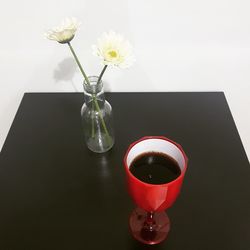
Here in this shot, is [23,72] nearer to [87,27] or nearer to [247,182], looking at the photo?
[87,27]

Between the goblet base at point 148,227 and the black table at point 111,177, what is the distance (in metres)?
0.01

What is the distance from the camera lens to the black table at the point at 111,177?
26.5 inches

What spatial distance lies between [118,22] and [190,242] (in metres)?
0.62

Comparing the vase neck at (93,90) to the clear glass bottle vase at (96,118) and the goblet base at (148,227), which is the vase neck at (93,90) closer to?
the clear glass bottle vase at (96,118)

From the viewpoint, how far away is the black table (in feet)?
2.21

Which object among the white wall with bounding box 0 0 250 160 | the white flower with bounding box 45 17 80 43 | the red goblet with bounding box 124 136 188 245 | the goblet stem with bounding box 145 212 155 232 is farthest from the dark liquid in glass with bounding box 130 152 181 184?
the white wall with bounding box 0 0 250 160

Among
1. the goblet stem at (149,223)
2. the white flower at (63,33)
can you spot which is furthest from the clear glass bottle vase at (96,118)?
the goblet stem at (149,223)

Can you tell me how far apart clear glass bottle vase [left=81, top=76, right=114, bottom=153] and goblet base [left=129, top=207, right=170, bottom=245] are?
213mm

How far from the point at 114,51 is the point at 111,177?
1.03ft

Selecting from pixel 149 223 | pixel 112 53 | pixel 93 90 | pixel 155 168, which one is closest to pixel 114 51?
pixel 112 53

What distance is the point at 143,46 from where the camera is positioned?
36.8 inches

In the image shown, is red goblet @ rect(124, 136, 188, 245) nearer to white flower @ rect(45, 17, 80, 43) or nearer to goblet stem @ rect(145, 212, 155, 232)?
goblet stem @ rect(145, 212, 155, 232)

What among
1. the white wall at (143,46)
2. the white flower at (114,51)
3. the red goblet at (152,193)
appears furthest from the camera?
the white wall at (143,46)

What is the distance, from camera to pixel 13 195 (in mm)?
752
